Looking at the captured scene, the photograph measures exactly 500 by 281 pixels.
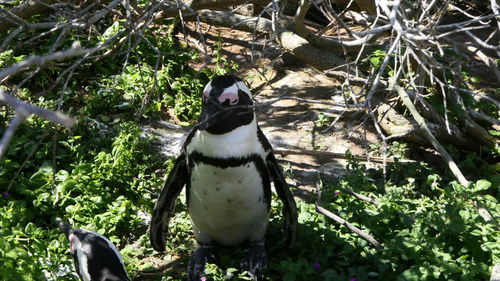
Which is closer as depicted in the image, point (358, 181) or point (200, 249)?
point (200, 249)

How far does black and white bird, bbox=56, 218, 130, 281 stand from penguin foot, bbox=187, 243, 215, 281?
0.59 metres

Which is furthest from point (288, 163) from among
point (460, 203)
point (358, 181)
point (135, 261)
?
point (460, 203)

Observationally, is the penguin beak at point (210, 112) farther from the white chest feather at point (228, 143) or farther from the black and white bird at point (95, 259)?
the black and white bird at point (95, 259)

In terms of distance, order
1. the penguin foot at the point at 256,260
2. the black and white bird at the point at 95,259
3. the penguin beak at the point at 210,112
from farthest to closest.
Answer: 1. the penguin foot at the point at 256,260
2. the penguin beak at the point at 210,112
3. the black and white bird at the point at 95,259

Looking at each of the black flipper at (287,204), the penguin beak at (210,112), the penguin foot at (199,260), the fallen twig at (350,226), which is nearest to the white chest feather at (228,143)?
the penguin beak at (210,112)

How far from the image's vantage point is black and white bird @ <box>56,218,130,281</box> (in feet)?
10.5

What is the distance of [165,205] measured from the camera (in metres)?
4.02

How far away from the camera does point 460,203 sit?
343 centimetres

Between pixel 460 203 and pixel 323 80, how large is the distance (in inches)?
124

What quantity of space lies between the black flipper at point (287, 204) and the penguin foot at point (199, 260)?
1.50 ft

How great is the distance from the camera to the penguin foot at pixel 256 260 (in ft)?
12.0

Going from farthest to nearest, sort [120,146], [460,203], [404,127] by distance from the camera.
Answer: [404,127] < [120,146] < [460,203]

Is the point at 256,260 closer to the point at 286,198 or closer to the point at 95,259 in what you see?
the point at 286,198

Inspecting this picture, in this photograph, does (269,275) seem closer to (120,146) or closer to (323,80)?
(120,146)
